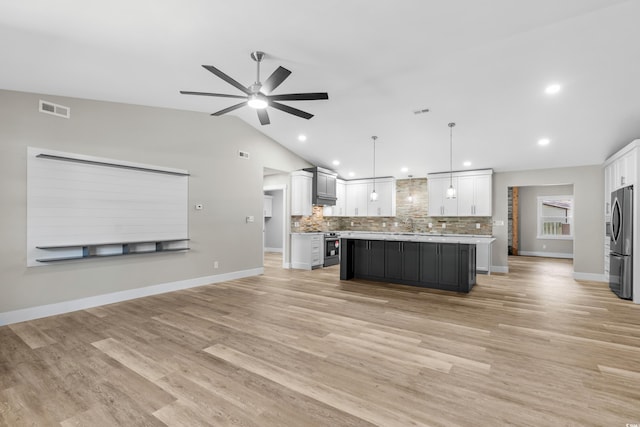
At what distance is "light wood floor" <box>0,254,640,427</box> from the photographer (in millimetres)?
1977

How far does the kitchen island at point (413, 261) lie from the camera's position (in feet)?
17.2

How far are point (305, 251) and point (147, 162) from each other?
4.04m

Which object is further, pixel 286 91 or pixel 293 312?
pixel 286 91

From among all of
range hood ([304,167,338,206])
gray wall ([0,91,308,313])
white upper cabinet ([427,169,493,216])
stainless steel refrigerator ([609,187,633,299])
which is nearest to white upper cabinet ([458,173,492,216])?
white upper cabinet ([427,169,493,216])

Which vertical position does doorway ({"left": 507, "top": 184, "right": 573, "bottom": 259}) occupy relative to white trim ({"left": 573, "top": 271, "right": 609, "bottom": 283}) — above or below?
above

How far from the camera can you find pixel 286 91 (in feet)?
15.3

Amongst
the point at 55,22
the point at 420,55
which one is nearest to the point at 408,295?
the point at 420,55

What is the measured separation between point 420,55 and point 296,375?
3.66 metres

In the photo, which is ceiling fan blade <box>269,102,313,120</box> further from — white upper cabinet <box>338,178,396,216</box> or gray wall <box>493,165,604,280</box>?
gray wall <box>493,165,604,280</box>

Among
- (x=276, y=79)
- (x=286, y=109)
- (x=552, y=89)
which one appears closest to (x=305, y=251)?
(x=286, y=109)

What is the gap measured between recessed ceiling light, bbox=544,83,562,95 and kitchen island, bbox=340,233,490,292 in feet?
8.13

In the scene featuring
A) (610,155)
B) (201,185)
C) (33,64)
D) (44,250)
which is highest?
(33,64)

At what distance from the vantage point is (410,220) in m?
8.61

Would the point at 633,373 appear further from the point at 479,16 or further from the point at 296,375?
the point at 479,16
